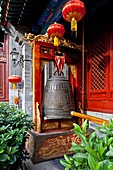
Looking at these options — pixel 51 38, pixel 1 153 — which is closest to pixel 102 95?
pixel 51 38

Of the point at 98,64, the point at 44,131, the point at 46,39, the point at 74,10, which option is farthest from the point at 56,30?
the point at 44,131

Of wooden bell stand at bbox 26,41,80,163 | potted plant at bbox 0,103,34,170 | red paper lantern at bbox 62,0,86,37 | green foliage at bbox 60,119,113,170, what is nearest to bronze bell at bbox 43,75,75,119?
wooden bell stand at bbox 26,41,80,163

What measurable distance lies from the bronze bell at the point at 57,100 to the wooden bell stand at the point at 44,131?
0.51 feet

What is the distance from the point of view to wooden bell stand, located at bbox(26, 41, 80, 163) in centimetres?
234

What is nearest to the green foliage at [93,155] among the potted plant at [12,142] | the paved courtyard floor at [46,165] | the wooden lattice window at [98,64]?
the potted plant at [12,142]

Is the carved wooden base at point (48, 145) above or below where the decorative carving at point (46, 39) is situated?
below

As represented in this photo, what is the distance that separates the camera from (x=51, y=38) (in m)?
2.94

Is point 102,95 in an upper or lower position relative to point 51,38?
lower

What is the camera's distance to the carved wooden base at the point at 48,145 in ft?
7.54

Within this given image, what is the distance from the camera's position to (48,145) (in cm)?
240

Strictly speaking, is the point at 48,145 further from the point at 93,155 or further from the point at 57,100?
the point at 93,155

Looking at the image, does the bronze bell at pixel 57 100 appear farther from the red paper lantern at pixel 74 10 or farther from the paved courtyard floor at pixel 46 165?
the red paper lantern at pixel 74 10

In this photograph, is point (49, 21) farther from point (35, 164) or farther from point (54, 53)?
point (35, 164)

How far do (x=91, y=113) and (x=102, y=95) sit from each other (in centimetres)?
50
